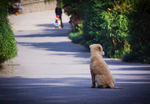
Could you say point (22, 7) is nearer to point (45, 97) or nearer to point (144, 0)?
point (144, 0)

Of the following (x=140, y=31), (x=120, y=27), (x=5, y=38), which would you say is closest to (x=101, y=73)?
(x=5, y=38)

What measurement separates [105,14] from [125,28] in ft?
4.70

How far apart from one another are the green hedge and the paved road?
791 millimetres

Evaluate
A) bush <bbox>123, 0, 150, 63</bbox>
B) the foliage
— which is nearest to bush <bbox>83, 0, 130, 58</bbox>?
the foliage

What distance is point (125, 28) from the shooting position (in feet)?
63.9

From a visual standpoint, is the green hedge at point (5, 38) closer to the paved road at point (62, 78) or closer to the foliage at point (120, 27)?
the paved road at point (62, 78)

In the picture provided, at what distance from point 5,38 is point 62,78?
319cm

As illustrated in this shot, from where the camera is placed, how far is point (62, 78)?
1300cm

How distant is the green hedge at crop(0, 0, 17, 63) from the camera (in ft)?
48.2

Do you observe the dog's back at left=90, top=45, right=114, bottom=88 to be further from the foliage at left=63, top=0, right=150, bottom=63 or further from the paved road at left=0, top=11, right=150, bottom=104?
the foliage at left=63, top=0, right=150, bottom=63

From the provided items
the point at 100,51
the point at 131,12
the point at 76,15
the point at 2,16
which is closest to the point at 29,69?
the point at 2,16

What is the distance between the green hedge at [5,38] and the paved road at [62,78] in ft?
2.59

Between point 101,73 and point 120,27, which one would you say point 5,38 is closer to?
point 101,73

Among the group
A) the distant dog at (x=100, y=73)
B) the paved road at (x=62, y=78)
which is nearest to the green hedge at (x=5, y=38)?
the paved road at (x=62, y=78)
